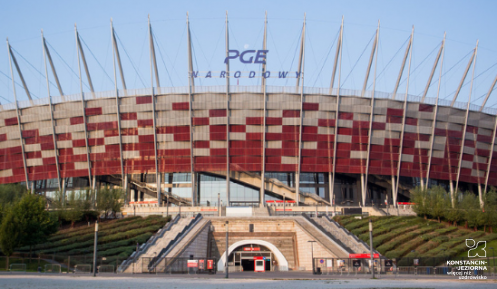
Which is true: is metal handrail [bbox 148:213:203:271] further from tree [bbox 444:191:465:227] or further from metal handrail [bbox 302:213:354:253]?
tree [bbox 444:191:465:227]

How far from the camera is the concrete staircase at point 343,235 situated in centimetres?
6291

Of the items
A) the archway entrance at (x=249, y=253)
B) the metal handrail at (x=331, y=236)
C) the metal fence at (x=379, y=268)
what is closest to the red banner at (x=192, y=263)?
the metal fence at (x=379, y=268)

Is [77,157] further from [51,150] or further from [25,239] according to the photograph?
[25,239]

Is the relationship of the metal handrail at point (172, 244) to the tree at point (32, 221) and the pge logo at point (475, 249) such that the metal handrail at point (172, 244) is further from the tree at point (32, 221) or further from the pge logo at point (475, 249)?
the pge logo at point (475, 249)

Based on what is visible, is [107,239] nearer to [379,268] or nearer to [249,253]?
[249,253]

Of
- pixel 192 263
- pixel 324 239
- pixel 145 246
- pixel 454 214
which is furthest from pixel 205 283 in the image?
pixel 454 214

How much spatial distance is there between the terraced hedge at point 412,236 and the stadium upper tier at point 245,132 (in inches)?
882

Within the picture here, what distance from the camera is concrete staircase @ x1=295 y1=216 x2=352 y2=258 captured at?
59969mm

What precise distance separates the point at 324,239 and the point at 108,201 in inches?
1546

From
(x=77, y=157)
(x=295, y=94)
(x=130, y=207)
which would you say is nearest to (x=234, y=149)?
(x=295, y=94)

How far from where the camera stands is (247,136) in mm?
102250

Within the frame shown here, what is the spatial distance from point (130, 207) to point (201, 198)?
64.3 feet

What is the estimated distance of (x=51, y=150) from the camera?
107m

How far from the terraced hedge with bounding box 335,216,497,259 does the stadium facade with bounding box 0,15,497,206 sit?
21612 mm
